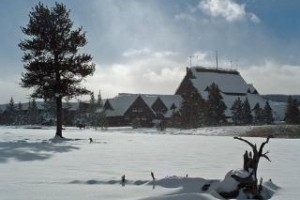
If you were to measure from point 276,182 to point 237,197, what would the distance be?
2.71m

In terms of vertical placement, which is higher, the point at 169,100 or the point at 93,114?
the point at 169,100

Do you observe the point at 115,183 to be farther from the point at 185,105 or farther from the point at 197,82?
the point at 197,82

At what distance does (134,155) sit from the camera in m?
19.1

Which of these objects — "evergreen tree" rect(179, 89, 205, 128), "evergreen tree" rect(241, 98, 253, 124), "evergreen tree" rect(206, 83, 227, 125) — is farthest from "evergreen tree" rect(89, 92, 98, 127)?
"evergreen tree" rect(241, 98, 253, 124)

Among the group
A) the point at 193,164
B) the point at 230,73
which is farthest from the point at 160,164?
the point at 230,73

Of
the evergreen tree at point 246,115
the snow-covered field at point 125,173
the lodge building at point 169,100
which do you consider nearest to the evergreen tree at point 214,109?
the evergreen tree at point 246,115

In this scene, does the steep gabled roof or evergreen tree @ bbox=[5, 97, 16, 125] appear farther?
evergreen tree @ bbox=[5, 97, 16, 125]

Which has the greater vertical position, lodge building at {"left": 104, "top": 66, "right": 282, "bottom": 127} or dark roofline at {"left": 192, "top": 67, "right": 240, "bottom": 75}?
dark roofline at {"left": 192, "top": 67, "right": 240, "bottom": 75}

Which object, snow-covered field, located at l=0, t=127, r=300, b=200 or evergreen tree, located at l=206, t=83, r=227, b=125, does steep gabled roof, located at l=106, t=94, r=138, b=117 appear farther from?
snow-covered field, located at l=0, t=127, r=300, b=200

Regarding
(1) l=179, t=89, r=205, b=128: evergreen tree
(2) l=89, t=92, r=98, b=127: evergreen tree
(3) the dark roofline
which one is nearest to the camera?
(1) l=179, t=89, r=205, b=128: evergreen tree

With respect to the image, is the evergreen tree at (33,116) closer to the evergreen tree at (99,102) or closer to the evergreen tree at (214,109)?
the evergreen tree at (99,102)

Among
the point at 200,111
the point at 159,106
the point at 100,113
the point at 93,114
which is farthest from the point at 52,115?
the point at 200,111

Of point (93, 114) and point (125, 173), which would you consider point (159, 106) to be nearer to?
point (93, 114)

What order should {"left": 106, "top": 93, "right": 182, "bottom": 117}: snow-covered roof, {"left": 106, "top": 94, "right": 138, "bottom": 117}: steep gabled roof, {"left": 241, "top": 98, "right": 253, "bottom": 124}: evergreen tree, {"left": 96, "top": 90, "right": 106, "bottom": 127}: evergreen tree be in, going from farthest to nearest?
{"left": 106, "top": 93, "right": 182, "bottom": 117}: snow-covered roof < {"left": 106, "top": 94, "right": 138, "bottom": 117}: steep gabled roof < {"left": 96, "top": 90, "right": 106, "bottom": 127}: evergreen tree < {"left": 241, "top": 98, "right": 253, "bottom": 124}: evergreen tree
